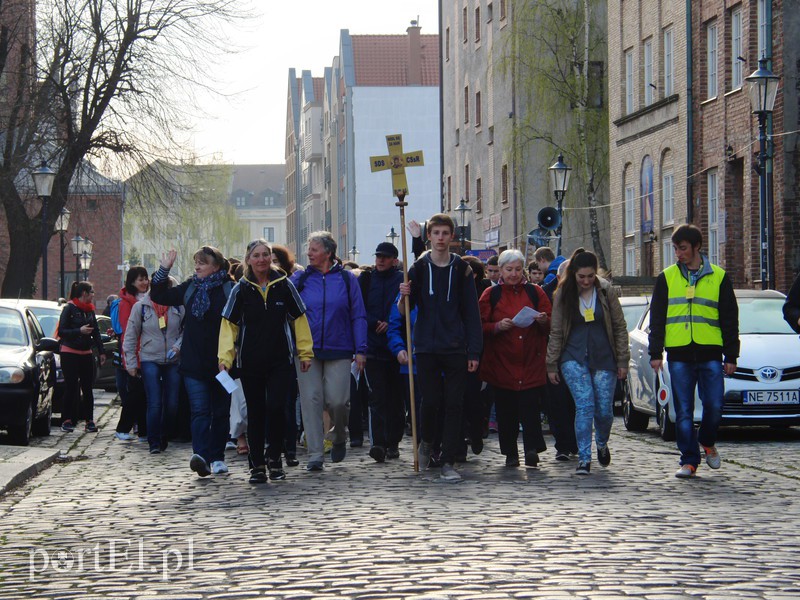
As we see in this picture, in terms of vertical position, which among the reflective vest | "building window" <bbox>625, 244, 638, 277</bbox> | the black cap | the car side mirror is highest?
"building window" <bbox>625, 244, 638, 277</bbox>

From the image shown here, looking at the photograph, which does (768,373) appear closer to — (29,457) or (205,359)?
(205,359)

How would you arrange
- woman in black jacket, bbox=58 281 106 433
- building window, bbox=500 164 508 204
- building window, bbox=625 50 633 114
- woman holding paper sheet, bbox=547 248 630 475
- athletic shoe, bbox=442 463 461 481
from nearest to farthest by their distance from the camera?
1. athletic shoe, bbox=442 463 461 481
2. woman holding paper sheet, bbox=547 248 630 475
3. woman in black jacket, bbox=58 281 106 433
4. building window, bbox=625 50 633 114
5. building window, bbox=500 164 508 204

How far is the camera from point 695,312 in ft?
36.0

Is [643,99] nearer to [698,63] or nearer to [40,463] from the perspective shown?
[698,63]

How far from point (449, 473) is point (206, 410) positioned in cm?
209

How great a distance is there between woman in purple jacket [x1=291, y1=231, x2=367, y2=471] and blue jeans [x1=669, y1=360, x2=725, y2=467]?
8.37ft

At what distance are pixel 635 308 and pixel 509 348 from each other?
24.4ft

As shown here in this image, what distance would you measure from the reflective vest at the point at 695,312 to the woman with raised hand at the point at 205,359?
11.6ft

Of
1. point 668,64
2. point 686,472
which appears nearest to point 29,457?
point 686,472

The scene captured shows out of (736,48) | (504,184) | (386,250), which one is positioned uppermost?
(736,48)

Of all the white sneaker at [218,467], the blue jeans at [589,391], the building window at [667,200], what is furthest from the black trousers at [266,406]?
the building window at [667,200]

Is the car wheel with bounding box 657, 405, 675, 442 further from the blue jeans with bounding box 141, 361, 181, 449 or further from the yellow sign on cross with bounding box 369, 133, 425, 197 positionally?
the blue jeans with bounding box 141, 361, 181, 449

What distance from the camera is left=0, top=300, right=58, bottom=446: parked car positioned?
A: 15102mm

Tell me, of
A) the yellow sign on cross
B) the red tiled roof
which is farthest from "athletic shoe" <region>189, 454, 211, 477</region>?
the red tiled roof
